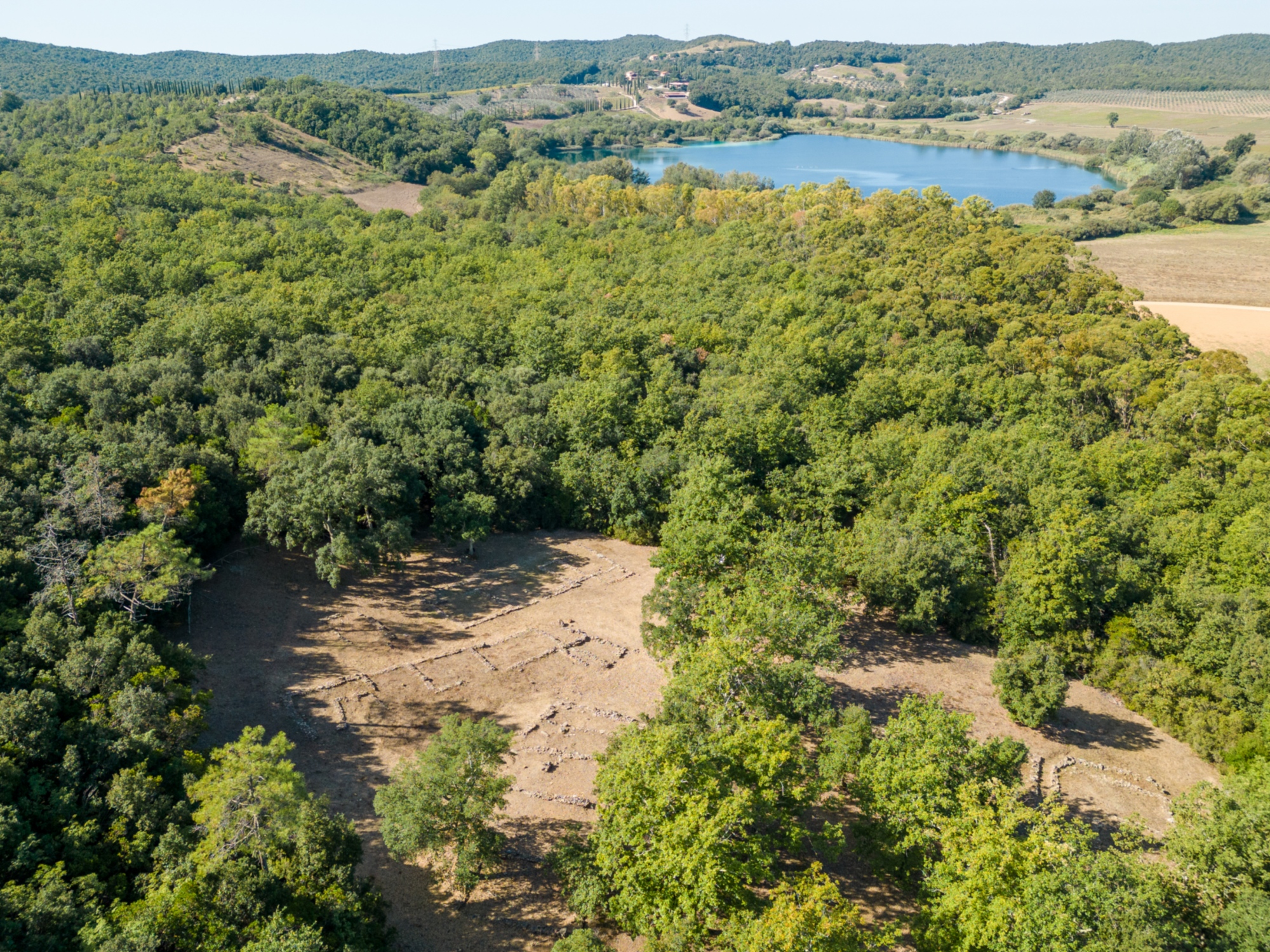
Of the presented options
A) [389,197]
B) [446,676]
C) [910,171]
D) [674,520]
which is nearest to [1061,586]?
[674,520]

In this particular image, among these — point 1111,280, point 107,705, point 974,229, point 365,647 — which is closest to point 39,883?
point 107,705

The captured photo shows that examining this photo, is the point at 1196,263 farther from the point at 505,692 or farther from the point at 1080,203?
the point at 505,692

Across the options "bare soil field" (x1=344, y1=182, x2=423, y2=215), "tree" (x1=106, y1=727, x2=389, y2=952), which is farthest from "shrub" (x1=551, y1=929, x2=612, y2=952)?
"bare soil field" (x1=344, y1=182, x2=423, y2=215)

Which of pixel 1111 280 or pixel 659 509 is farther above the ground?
pixel 1111 280

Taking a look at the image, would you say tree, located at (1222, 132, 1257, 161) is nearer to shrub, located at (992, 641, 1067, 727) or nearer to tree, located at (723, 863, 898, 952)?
shrub, located at (992, 641, 1067, 727)

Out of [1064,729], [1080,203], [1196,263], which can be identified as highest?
[1080,203]

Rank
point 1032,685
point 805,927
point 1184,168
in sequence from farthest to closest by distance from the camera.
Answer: point 1184,168 → point 1032,685 → point 805,927

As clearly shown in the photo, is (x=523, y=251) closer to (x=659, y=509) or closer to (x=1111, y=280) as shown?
(x=659, y=509)
